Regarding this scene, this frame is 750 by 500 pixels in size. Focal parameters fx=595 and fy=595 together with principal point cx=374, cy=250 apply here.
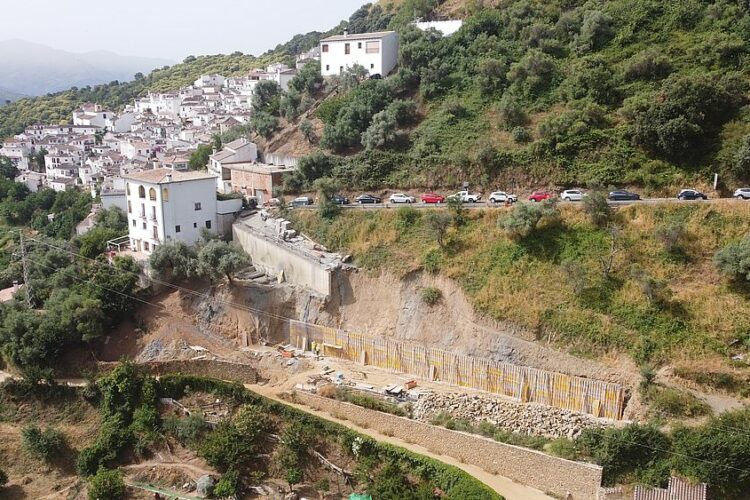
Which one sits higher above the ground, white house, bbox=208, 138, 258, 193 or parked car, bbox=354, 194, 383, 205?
white house, bbox=208, 138, 258, 193

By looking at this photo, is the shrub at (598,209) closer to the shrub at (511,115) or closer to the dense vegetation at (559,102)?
the dense vegetation at (559,102)

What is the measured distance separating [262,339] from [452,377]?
1178cm

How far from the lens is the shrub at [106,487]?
2464cm

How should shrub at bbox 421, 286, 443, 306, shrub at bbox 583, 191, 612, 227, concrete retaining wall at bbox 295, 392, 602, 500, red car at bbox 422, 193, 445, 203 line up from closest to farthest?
concrete retaining wall at bbox 295, 392, 602, 500
shrub at bbox 583, 191, 612, 227
shrub at bbox 421, 286, 443, 306
red car at bbox 422, 193, 445, 203

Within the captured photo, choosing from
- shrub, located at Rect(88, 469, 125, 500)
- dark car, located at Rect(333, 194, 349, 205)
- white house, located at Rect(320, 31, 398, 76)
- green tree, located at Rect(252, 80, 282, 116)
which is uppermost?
white house, located at Rect(320, 31, 398, 76)

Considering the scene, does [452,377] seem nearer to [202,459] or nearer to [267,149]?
[202,459]

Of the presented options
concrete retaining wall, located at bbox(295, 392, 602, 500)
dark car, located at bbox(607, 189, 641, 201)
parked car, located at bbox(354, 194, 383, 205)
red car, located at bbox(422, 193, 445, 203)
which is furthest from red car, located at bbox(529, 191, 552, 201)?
concrete retaining wall, located at bbox(295, 392, 602, 500)

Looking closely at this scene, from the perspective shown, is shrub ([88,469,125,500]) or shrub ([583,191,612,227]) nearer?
shrub ([88,469,125,500])

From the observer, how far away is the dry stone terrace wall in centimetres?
2370

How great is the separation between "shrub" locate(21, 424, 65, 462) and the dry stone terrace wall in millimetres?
17216

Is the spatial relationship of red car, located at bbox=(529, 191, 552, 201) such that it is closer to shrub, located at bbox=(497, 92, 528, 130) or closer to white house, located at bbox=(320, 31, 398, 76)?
shrub, located at bbox=(497, 92, 528, 130)

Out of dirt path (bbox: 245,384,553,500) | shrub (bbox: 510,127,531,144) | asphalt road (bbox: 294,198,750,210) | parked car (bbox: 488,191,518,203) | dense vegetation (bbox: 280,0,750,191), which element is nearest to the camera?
dirt path (bbox: 245,384,553,500)

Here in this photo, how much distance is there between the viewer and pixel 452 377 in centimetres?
2756

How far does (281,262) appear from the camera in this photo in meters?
35.3
